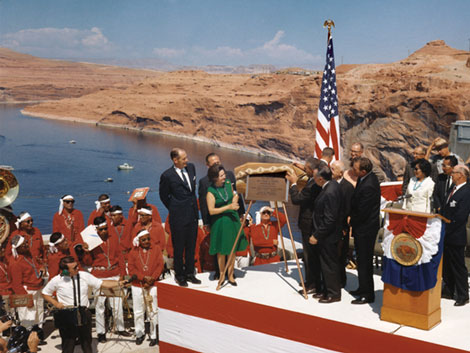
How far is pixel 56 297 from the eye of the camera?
5844mm

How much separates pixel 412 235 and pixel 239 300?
1.88 meters

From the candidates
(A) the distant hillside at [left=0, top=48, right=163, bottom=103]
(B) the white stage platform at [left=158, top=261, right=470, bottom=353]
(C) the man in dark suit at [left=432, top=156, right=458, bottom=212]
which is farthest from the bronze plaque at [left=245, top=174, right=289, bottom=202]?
(A) the distant hillside at [left=0, top=48, right=163, bottom=103]

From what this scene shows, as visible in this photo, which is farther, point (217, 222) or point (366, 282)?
point (217, 222)

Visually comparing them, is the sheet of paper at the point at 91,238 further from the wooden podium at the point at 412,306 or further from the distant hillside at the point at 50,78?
the distant hillside at the point at 50,78

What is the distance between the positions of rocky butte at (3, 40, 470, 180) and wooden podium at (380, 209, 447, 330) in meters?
43.1

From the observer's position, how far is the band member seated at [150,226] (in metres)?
6.83

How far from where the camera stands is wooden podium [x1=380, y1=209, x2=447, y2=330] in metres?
4.71

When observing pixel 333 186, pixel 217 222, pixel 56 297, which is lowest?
pixel 56 297

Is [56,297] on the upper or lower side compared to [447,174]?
lower

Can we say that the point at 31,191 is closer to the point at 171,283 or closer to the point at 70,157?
the point at 70,157

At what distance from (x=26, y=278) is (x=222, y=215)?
8.60ft

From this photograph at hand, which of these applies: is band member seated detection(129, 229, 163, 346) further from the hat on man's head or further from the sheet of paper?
the hat on man's head

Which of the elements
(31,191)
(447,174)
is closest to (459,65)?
(31,191)

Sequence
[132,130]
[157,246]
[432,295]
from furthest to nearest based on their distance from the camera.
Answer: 1. [132,130]
2. [157,246]
3. [432,295]
